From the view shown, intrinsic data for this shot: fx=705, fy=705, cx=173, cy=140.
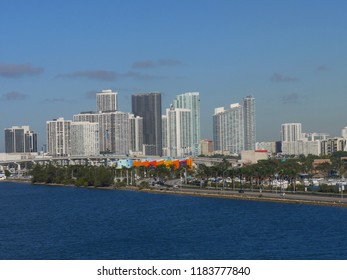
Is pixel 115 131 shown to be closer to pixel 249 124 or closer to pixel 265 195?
pixel 249 124

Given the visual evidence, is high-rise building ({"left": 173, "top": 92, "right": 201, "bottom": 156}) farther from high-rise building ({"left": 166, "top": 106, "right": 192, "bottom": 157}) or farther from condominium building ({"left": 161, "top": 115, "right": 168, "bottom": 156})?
condominium building ({"left": 161, "top": 115, "right": 168, "bottom": 156})

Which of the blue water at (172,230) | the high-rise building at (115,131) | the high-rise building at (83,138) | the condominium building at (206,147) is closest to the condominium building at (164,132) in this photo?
the high-rise building at (115,131)

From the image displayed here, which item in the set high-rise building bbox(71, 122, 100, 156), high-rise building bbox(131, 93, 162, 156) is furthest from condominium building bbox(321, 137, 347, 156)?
high-rise building bbox(71, 122, 100, 156)

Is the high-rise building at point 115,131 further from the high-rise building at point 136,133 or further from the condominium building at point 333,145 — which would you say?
the condominium building at point 333,145

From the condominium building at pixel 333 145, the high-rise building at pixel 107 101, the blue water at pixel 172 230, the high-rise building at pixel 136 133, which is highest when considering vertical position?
the high-rise building at pixel 107 101


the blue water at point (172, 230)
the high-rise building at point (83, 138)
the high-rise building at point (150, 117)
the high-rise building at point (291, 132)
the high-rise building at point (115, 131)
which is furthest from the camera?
the high-rise building at point (291, 132)

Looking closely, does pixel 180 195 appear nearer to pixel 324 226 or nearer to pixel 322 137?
pixel 324 226
